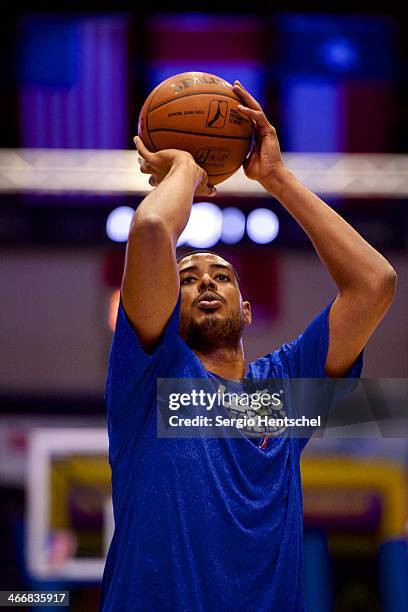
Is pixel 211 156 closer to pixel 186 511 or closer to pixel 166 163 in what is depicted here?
pixel 166 163

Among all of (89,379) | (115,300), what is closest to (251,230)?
(115,300)

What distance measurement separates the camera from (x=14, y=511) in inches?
154

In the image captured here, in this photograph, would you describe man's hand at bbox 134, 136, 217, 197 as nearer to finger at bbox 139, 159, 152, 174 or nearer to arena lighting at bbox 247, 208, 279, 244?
finger at bbox 139, 159, 152, 174

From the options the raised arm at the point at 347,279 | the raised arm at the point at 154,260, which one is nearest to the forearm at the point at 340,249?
the raised arm at the point at 347,279

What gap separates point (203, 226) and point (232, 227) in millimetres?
162

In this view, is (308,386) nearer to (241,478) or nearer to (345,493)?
(241,478)

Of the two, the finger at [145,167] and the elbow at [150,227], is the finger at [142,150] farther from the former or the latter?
the elbow at [150,227]

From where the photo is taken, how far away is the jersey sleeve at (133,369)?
64.1 inches

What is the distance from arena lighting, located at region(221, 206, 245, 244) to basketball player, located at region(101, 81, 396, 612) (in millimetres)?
2427

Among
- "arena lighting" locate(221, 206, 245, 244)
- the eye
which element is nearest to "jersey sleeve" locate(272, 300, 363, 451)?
the eye

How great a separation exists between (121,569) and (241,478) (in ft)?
0.85

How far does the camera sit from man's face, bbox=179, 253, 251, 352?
1831 millimetres

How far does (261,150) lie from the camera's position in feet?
6.28

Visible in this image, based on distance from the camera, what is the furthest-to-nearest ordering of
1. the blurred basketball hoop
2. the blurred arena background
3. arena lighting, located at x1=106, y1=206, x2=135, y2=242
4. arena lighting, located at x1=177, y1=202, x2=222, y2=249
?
1. arena lighting, located at x1=106, y1=206, x2=135, y2=242
2. arena lighting, located at x1=177, y1=202, x2=222, y2=249
3. the blurred arena background
4. the blurred basketball hoop
